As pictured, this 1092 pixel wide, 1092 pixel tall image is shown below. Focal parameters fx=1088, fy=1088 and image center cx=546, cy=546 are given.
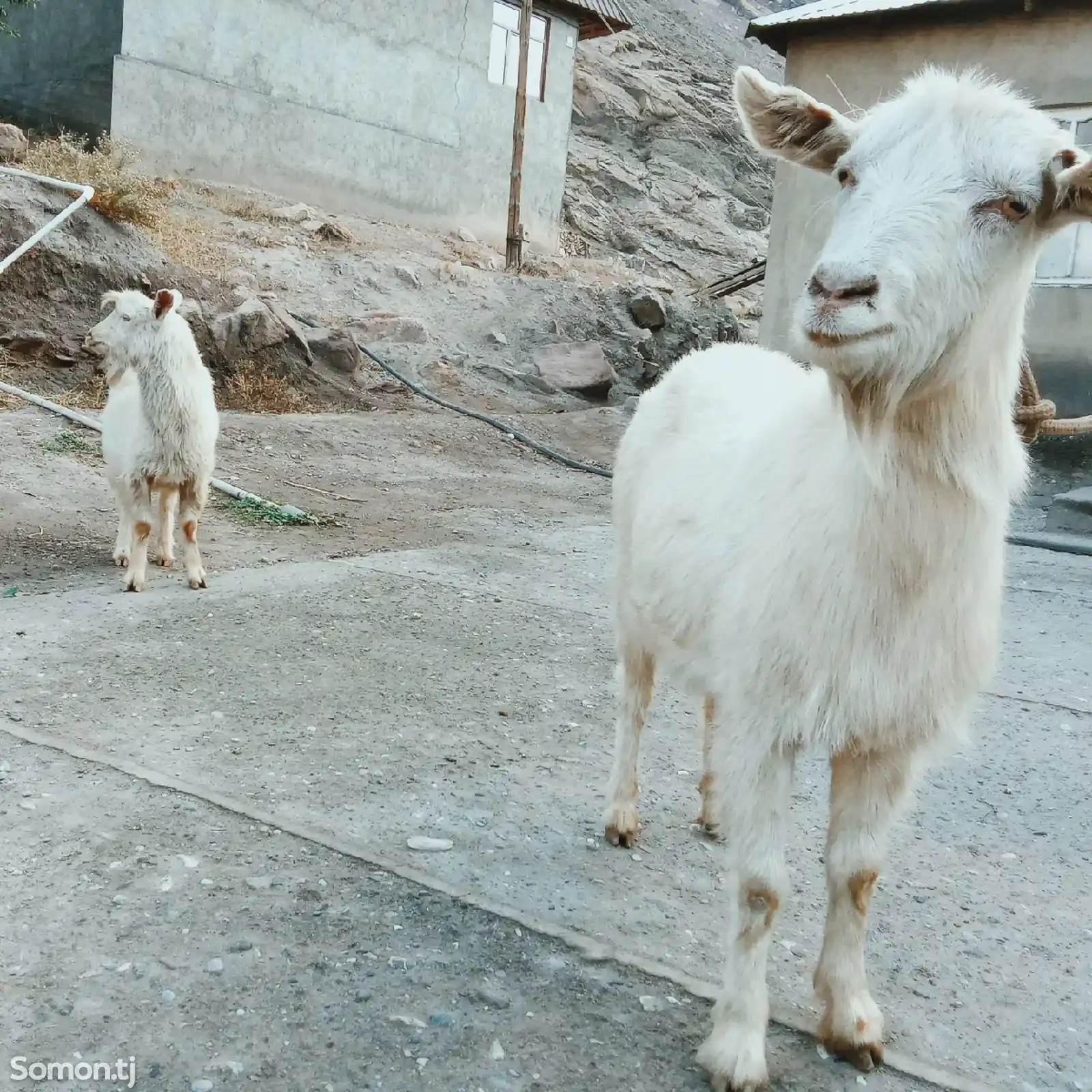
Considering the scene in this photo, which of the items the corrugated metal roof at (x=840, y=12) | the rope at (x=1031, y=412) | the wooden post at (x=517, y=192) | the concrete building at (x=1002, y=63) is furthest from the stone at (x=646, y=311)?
the rope at (x=1031, y=412)

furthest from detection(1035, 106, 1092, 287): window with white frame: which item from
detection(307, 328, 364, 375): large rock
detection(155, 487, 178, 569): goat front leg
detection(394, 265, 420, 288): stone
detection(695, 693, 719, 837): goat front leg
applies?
detection(695, 693, 719, 837): goat front leg

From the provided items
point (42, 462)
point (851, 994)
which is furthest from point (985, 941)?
point (42, 462)

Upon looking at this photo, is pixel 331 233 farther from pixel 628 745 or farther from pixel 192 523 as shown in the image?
pixel 628 745

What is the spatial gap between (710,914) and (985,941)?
749 mm

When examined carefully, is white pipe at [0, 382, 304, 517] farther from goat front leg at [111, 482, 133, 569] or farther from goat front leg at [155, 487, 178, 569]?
goat front leg at [111, 482, 133, 569]

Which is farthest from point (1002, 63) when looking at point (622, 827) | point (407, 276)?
point (622, 827)

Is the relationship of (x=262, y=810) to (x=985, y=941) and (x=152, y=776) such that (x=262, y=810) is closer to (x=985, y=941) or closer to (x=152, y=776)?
(x=152, y=776)

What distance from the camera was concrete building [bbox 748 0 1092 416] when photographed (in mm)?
11164

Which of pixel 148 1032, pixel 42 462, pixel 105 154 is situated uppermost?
pixel 105 154

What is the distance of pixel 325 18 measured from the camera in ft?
64.6

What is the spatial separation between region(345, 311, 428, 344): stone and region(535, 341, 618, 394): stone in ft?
5.54

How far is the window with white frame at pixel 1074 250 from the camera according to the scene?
11.2 m

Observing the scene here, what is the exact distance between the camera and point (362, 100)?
20.6 m

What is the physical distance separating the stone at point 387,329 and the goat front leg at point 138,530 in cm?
801
